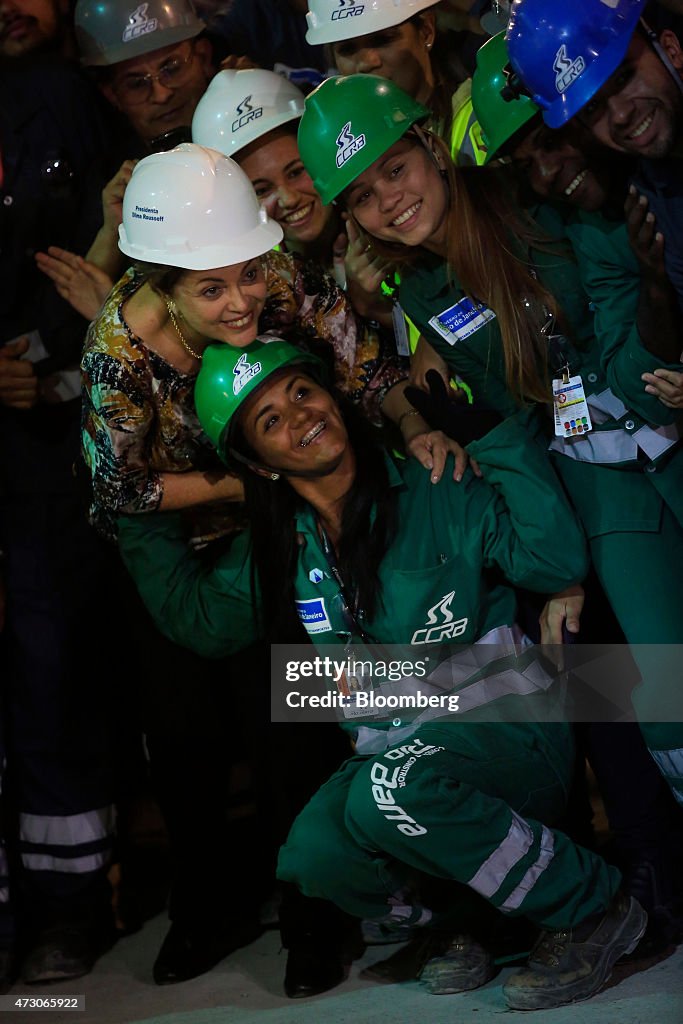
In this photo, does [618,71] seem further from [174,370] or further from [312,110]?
[174,370]

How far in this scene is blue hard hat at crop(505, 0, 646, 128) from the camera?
305cm

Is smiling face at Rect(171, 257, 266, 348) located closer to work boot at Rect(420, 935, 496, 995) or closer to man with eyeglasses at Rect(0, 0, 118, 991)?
man with eyeglasses at Rect(0, 0, 118, 991)

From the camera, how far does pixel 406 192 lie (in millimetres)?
3479

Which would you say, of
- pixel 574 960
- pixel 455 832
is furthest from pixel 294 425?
pixel 574 960

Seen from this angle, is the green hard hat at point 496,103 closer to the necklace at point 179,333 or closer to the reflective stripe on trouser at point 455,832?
the necklace at point 179,333

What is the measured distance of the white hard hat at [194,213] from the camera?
363 centimetres

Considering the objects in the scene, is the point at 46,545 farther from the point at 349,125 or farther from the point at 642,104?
the point at 642,104

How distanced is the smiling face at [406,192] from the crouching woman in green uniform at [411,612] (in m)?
0.43

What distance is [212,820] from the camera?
13.2 feet

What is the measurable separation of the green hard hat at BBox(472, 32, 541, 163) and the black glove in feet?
2.05

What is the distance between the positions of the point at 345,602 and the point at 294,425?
498mm

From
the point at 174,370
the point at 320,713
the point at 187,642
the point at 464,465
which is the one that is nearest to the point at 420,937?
the point at 320,713

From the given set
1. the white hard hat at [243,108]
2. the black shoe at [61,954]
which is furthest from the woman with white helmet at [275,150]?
the black shoe at [61,954]

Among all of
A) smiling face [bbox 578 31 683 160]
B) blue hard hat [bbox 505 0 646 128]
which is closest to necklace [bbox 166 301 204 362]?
blue hard hat [bbox 505 0 646 128]
